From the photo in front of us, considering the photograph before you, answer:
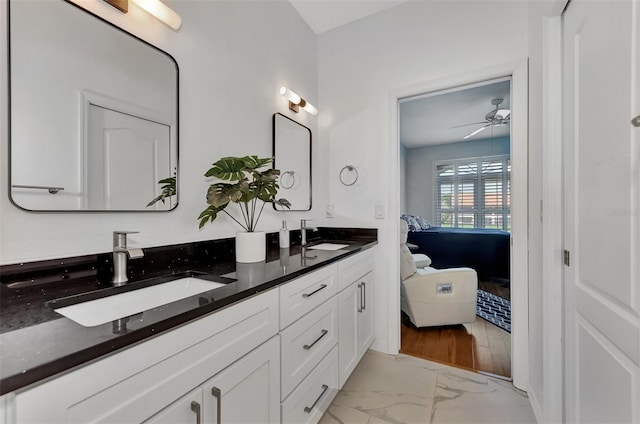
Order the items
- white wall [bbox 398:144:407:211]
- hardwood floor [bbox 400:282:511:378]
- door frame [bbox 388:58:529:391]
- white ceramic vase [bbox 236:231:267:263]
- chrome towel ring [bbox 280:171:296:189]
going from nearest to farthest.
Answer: white ceramic vase [bbox 236:231:267:263]
door frame [bbox 388:58:529:391]
hardwood floor [bbox 400:282:511:378]
chrome towel ring [bbox 280:171:296:189]
white wall [bbox 398:144:407:211]

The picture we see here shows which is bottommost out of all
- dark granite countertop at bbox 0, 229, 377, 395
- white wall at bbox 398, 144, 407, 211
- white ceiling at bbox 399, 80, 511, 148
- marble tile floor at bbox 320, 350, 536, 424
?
marble tile floor at bbox 320, 350, 536, 424

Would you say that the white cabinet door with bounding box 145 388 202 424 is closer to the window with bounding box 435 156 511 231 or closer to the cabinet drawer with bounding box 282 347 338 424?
the cabinet drawer with bounding box 282 347 338 424

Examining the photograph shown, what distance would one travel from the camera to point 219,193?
128 centimetres

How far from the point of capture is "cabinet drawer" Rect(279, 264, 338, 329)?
1122 mm

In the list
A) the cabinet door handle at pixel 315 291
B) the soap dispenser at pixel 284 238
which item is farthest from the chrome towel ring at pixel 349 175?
the cabinet door handle at pixel 315 291

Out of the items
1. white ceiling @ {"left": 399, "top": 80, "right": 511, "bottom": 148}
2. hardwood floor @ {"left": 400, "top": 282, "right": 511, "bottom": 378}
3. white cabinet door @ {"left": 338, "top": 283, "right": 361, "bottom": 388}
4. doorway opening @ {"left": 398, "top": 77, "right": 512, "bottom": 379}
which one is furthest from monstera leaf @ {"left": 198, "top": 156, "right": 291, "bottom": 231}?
white ceiling @ {"left": 399, "top": 80, "right": 511, "bottom": 148}

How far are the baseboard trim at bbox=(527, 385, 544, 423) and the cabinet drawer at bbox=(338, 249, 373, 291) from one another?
1.17m

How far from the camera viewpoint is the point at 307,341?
4.18 feet

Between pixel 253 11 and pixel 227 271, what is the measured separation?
1.69 meters

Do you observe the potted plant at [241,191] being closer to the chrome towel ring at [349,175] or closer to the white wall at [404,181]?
the chrome towel ring at [349,175]

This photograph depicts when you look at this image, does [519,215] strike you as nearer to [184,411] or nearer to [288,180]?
[288,180]

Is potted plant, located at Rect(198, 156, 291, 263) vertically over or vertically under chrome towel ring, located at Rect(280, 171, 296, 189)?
under

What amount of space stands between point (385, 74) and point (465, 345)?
231cm

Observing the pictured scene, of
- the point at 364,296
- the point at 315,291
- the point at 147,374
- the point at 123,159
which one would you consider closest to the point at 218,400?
the point at 147,374
